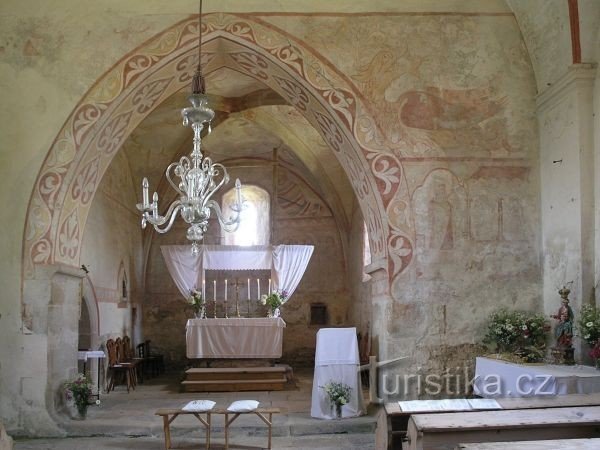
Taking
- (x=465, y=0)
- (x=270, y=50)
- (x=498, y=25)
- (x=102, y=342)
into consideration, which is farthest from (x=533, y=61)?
(x=102, y=342)

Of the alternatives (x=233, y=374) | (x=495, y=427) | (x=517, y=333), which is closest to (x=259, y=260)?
(x=233, y=374)

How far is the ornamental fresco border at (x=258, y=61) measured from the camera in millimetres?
8477

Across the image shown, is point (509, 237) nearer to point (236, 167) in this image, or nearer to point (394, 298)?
point (394, 298)

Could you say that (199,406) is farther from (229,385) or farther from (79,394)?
(229,385)

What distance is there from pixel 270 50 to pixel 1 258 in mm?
4364

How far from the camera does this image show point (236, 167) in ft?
52.8

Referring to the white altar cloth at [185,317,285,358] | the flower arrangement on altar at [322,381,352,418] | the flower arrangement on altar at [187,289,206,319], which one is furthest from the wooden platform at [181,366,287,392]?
the flower arrangement on altar at [322,381,352,418]

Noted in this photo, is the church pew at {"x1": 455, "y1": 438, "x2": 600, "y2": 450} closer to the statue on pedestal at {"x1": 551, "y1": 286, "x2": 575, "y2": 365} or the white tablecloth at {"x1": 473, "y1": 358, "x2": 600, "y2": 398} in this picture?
the white tablecloth at {"x1": 473, "y1": 358, "x2": 600, "y2": 398}

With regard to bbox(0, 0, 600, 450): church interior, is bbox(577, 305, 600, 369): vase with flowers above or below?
below

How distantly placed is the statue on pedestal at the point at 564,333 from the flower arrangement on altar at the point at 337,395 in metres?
2.62

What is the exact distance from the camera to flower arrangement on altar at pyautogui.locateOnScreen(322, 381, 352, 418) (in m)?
8.44

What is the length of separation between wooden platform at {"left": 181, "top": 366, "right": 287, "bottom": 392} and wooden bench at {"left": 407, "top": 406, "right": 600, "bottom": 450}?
23.9 ft

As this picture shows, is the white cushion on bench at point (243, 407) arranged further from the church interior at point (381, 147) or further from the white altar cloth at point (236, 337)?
the white altar cloth at point (236, 337)

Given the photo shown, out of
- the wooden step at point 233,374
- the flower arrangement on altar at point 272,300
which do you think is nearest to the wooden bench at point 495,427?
the wooden step at point 233,374
